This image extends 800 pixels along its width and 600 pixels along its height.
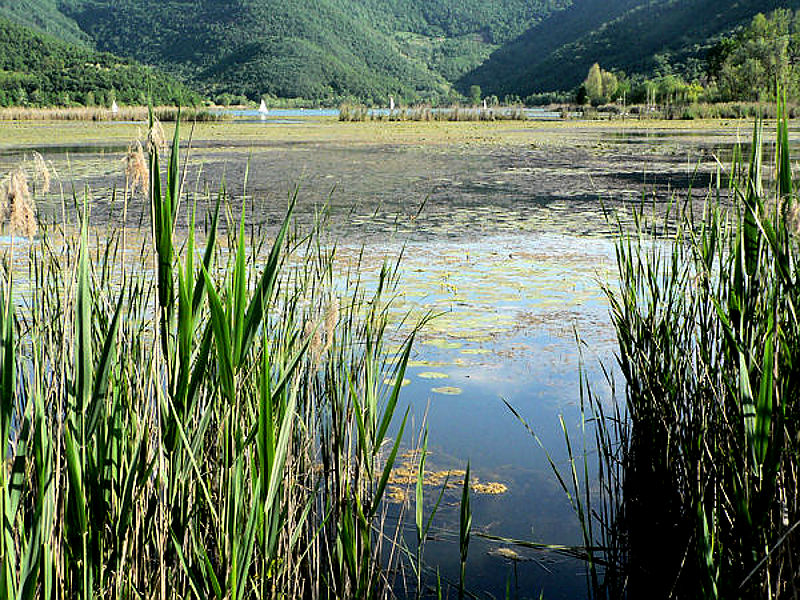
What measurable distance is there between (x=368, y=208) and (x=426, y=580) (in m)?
5.41

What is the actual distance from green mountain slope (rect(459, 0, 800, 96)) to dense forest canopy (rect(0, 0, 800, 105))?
0.23 m

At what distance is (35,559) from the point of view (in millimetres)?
1155

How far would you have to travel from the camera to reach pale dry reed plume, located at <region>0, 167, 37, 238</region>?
130 cm

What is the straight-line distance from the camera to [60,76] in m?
46.3

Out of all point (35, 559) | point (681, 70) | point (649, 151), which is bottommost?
point (35, 559)

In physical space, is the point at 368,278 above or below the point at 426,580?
above

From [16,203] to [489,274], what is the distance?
3904mm

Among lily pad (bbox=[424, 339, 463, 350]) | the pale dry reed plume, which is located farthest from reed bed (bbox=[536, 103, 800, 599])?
lily pad (bbox=[424, 339, 463, 350])

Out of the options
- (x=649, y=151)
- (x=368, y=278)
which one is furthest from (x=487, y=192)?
(x=649, y=151)

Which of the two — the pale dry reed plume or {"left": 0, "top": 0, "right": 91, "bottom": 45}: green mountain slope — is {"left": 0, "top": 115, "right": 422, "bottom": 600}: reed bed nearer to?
the pale dry reed plume

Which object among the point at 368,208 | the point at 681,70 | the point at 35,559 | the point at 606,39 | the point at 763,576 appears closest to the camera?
the point at 35,559

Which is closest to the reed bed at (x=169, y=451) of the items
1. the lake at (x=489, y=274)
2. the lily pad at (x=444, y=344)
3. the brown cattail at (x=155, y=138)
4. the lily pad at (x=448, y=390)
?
the brown cattail at (x=155, y=138)

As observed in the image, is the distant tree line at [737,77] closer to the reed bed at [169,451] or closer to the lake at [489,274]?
the lake at [489,274]

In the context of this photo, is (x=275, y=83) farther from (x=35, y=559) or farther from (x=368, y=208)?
(x=35, y=559)
